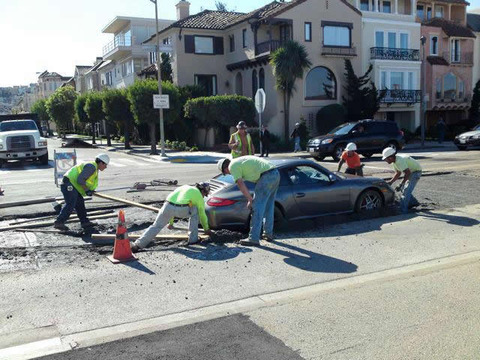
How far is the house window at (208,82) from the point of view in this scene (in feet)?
123

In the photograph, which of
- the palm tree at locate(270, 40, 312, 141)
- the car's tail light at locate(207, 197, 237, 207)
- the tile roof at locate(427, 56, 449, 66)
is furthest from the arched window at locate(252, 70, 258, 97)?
the car's tail light at locate(207, 197, 237, 207)

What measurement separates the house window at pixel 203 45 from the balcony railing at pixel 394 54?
1200 centimetres

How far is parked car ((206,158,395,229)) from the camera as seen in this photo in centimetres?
816

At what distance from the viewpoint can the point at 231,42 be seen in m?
37.4

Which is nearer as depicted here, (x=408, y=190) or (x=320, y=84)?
(x=408, y=190)

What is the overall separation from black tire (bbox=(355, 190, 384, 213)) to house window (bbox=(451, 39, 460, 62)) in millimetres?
37716

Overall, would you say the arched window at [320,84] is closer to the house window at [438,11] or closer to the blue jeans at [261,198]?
the house window at [438,11]

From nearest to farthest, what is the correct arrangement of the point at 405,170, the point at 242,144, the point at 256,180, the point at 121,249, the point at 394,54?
the point at 121,249 → the point at 256,180 → the point at 405,170 → the point at 242,144 → the point at 394,54

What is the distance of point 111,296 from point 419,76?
1478 inches

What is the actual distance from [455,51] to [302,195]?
1564 inches

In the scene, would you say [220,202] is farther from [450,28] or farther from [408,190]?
[450,28]

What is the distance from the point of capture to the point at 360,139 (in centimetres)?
2208

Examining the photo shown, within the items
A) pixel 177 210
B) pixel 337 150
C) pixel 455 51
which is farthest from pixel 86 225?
pixel 455 51

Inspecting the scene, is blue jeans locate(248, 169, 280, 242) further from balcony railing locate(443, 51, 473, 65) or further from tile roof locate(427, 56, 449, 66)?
balcony railing locate(443, 51, 473, 65)
